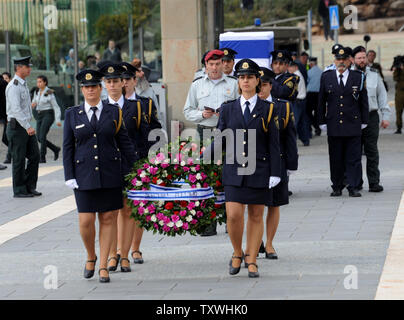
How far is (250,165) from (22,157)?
256 inches

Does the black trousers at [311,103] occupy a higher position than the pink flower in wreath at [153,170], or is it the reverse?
the pink flower in wreath at [153,170]

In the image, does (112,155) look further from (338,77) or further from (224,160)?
(338,77)

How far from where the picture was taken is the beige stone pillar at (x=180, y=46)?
69.0 ft

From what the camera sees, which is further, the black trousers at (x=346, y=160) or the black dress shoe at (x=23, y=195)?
the black dress shoe at (x=23, y=195)

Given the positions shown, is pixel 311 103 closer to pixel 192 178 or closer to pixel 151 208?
pixel 192 178

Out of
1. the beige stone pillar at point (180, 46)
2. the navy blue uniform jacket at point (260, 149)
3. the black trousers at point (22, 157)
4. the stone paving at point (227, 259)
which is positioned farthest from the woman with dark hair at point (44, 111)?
the navy blue uniform jacket at point (260, 149)

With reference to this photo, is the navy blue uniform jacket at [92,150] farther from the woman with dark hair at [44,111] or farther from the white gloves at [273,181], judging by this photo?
the woman with dark hair at [44,111]

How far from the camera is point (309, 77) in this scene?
21.6m

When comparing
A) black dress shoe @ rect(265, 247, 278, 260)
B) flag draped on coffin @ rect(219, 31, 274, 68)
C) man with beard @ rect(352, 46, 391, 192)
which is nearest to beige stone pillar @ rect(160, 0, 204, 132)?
flag draped on coffin @ rect(219, 31, 274, 68)

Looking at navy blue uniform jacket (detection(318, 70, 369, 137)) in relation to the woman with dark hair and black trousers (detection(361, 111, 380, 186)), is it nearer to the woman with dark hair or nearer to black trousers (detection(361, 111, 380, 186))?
black trousers (detection(361, 111, 380, 186))

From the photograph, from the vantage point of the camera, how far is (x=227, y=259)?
884 cm

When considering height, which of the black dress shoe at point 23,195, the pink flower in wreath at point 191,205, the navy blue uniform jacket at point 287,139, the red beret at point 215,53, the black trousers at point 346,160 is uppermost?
the red beret at point 215,53

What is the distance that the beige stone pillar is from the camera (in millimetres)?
21031

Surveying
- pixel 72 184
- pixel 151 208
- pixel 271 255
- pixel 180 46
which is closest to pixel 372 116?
pixel 271 255
